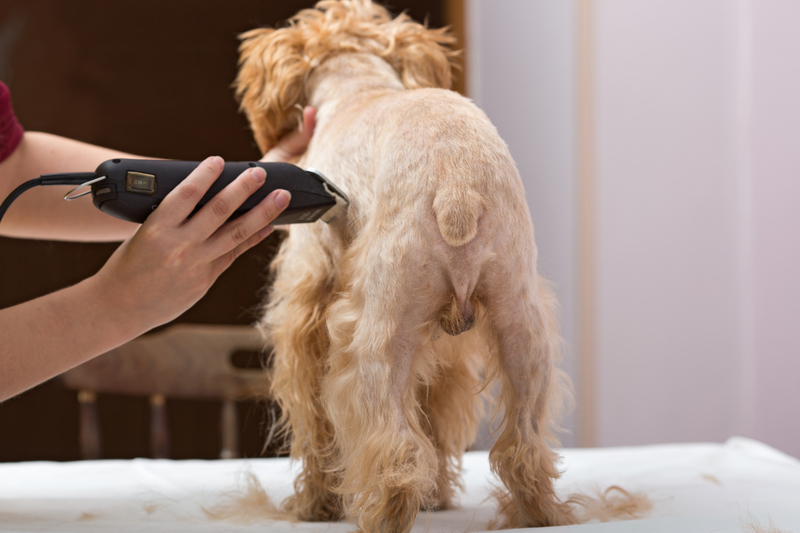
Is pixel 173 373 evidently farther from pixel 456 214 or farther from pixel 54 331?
pixel 456 214

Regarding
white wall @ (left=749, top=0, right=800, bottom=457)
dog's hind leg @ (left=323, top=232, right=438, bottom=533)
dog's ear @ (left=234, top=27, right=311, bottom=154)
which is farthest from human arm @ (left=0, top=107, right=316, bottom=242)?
white wall @ (left=749, top=0, right=800, bottom=457)

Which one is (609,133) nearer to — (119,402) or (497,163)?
(497,163)

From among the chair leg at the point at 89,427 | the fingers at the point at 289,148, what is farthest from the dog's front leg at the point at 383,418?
the chair leg at the point at 89,427

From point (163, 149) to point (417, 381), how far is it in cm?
223

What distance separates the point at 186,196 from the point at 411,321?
0.26 meters

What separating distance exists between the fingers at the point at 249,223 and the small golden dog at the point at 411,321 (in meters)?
0.07

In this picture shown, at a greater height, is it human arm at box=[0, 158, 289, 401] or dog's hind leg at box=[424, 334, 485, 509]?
human arm at box=[0, 158, 289, 401]

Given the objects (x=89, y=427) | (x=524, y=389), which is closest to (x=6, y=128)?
(x=524, y=389)

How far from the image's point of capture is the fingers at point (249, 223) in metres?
0.65

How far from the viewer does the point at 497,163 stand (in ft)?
1.96

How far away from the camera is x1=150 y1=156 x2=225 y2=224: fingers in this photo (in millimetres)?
617

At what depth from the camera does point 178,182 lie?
0.64 meters

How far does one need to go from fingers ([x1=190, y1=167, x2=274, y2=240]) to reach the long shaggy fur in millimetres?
105

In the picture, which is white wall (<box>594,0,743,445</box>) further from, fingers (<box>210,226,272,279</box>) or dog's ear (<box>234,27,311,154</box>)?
fingers (<box>210,226,272,279</box>)
